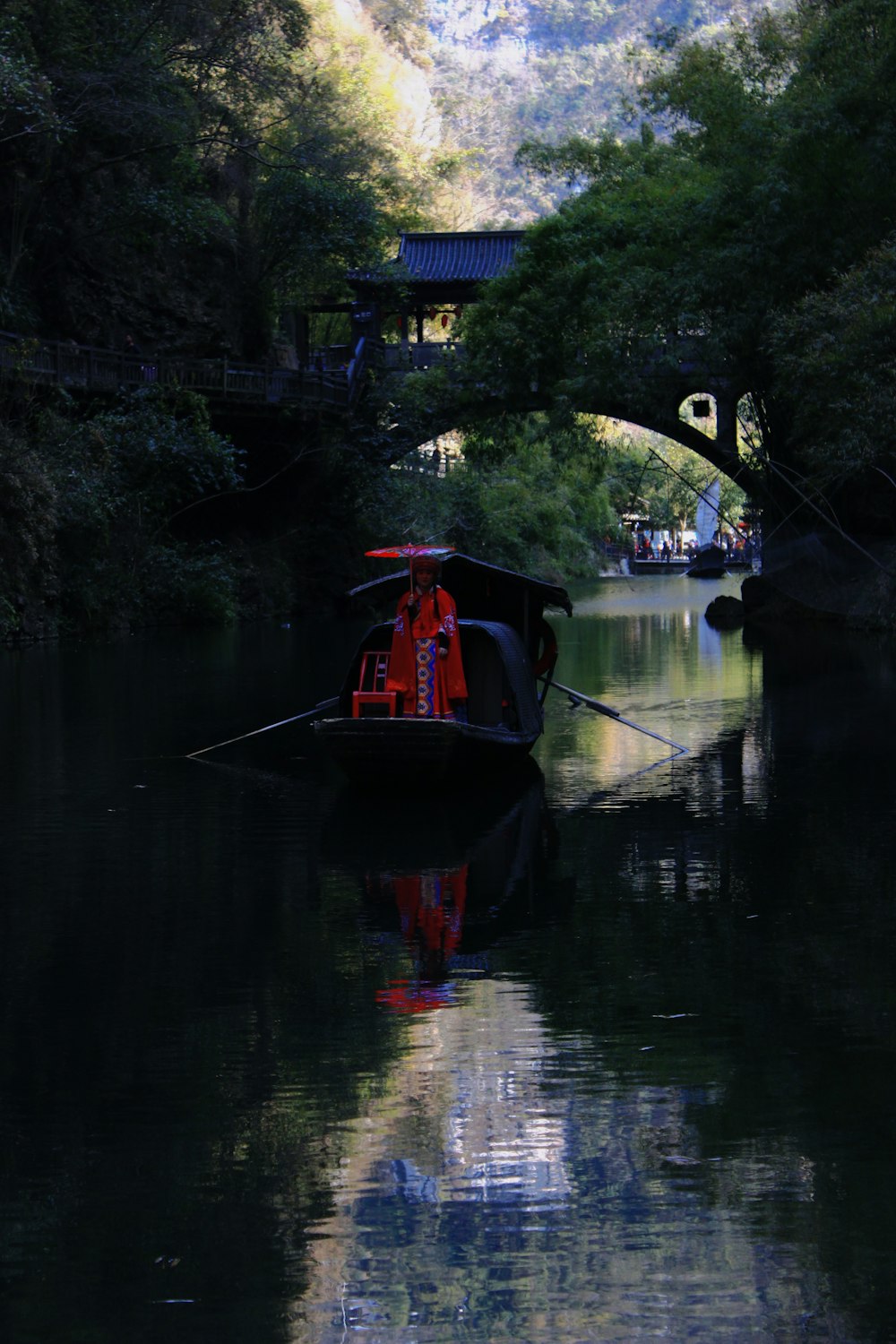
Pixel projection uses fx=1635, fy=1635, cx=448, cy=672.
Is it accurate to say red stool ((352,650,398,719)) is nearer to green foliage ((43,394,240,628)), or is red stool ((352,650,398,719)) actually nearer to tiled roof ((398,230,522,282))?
green foliage ((43,394,240,628))

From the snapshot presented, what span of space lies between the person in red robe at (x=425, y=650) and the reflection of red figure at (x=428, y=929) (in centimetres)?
254

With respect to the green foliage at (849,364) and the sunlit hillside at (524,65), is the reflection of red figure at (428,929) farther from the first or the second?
the sunlit hillside at (524,65)

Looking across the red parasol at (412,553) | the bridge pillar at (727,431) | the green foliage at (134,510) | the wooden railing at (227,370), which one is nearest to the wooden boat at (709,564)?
the wooden railing at (227,370)

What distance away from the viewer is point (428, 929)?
7.35 metres

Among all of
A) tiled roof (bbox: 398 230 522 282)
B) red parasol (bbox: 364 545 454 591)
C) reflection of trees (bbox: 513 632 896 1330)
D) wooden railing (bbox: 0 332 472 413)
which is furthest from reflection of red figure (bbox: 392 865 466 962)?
tiled roof (bbox: 398 230 522 282)

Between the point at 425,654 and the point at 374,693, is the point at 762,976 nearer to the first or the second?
the point at 425,654

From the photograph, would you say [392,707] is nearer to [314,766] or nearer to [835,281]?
[314,766]

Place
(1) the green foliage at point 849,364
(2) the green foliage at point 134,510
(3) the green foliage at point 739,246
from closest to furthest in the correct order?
(1) the green foliage at point 849,364
(3) the green foliage at point 739,246
(2) the green foliage at point 134,510

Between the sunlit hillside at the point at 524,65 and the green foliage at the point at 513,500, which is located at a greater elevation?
the sunlit hillside at the point at 524,65

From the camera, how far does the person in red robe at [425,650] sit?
11.2 metres

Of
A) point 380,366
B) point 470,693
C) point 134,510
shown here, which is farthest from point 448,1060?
point 380,366

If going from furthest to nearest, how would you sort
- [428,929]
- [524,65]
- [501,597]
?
[524,65], [501,597], [428,929]

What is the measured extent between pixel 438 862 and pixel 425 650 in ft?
8.27

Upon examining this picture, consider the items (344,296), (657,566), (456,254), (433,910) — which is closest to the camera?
(433,910)
